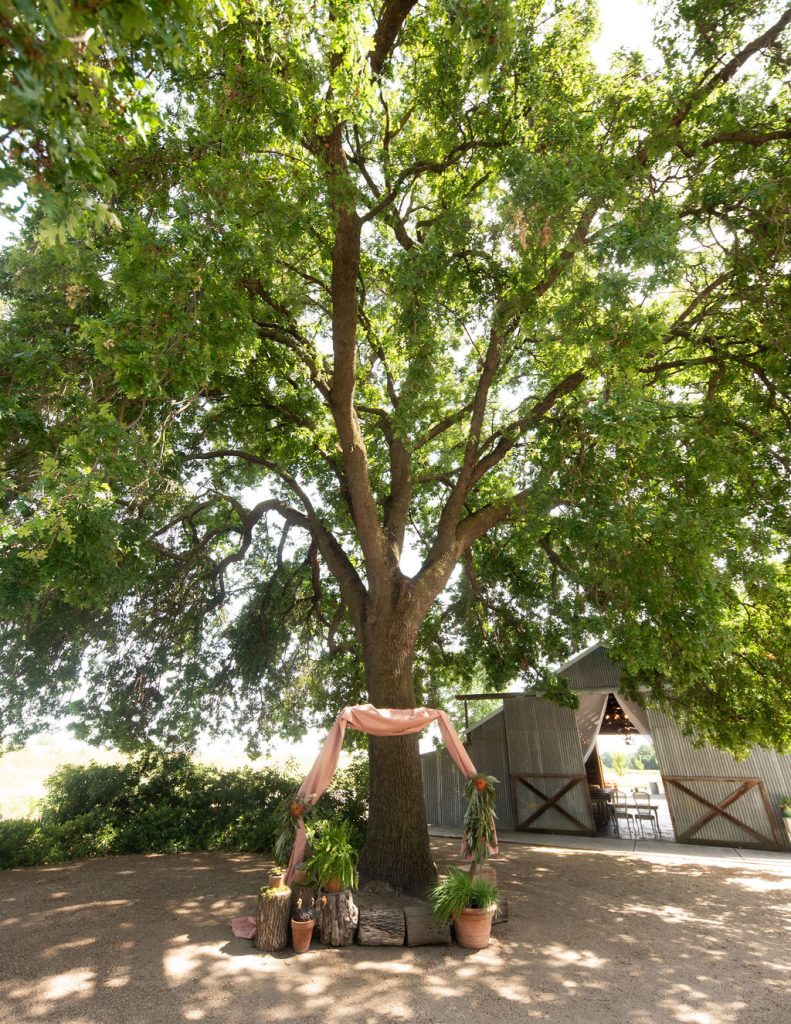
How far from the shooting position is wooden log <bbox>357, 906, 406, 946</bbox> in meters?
5.37

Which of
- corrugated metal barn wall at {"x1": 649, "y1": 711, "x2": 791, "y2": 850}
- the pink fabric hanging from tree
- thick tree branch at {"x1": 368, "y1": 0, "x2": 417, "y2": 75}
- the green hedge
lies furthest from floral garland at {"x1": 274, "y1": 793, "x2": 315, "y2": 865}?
corrugated metal barn wall at {"x1": 649, "y1": 711, "x2": 791, "y2": 850}

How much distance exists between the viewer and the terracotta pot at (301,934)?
516 cm

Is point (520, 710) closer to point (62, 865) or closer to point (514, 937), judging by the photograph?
point (514, 937)

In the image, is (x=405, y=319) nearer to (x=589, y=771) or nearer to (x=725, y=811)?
(x=725, y=811)

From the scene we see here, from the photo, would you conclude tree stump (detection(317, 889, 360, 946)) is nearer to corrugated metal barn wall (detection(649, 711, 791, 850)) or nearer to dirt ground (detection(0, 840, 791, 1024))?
dirt ground (detection(0, 840, 791, 1024))

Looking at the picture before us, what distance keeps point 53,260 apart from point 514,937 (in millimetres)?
8338

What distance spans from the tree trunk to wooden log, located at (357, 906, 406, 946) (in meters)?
0.84

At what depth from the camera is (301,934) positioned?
5.16 meters

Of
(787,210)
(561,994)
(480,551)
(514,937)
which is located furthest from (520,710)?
(787,210)

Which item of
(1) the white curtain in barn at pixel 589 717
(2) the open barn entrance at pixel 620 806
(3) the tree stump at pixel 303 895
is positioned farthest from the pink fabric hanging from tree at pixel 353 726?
(2) the open barn entrance at pixel 620 806

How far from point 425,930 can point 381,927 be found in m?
0.45

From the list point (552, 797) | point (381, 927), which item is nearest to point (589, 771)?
point (552, 797)

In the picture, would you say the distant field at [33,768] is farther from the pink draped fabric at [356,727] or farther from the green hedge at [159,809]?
the pink draped fabric at [356,727]

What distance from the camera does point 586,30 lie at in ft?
22.4
